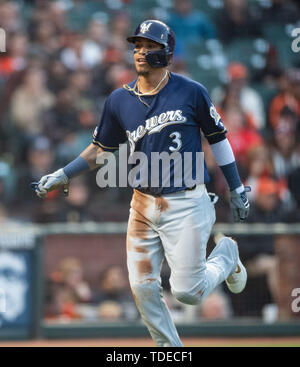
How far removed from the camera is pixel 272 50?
488 inches

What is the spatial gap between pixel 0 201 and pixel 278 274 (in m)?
3.49

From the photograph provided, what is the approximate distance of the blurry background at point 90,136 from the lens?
891 centimetres

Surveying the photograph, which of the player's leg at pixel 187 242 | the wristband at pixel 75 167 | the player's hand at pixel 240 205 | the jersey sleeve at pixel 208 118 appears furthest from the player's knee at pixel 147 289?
the jersey sleeve at pixel 208 118

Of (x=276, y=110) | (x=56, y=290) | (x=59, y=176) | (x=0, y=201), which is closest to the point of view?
(x=59, y=176)

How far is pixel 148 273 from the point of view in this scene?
537 cm

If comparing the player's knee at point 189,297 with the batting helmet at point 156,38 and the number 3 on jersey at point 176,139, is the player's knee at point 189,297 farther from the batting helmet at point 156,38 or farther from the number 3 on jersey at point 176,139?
the batting helmet at point 156,38

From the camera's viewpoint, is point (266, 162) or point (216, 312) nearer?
point (216, 312)

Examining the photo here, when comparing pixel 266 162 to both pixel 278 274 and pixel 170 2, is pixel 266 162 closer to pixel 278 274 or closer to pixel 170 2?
pixel 278 274

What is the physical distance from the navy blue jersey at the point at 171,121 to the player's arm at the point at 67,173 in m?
0.37

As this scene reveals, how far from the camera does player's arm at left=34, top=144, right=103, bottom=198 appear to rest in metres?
5.47

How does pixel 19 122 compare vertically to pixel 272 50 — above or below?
below

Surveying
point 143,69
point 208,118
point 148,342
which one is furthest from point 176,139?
point 148,342
